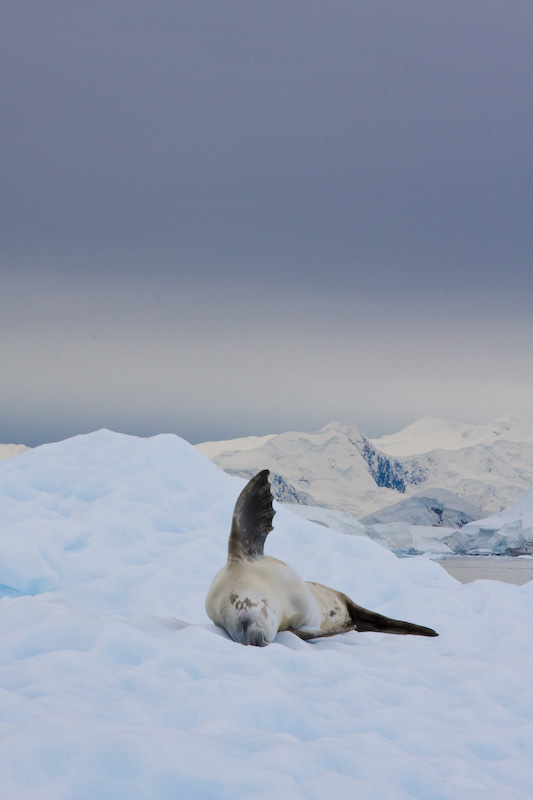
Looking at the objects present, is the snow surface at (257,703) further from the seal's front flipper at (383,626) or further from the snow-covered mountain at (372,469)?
the snow-covered mountain at (372,469)

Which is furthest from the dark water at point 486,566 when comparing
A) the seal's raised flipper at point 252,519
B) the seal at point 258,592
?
the seal's raised flipper at point 252,519

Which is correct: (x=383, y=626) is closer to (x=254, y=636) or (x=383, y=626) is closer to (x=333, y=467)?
(x=254, y=636)

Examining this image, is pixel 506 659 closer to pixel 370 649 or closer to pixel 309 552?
pixel 370 649

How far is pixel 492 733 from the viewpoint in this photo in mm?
3547

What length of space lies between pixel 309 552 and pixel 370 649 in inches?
212

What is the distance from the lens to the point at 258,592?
4895 millimetres

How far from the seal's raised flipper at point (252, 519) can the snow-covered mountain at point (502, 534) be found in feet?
122

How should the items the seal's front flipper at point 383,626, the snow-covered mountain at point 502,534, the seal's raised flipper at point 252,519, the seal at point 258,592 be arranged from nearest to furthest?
the seal at point 258,592, the seal's raised flipper at point 252,519, the seal's front flipper at point 383,626, the snow-covered mountain at point 502,534

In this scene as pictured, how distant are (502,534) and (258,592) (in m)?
38.5

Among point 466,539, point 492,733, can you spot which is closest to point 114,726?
point 492,733

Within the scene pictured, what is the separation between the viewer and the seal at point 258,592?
4.73m

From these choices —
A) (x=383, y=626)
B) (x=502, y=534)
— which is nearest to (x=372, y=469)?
(x=502, y=534)

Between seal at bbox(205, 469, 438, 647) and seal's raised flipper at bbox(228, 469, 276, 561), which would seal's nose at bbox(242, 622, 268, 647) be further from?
seal's raised flipper at bbox(228, 469, 276, 561)

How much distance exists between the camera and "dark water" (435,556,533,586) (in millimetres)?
27609
